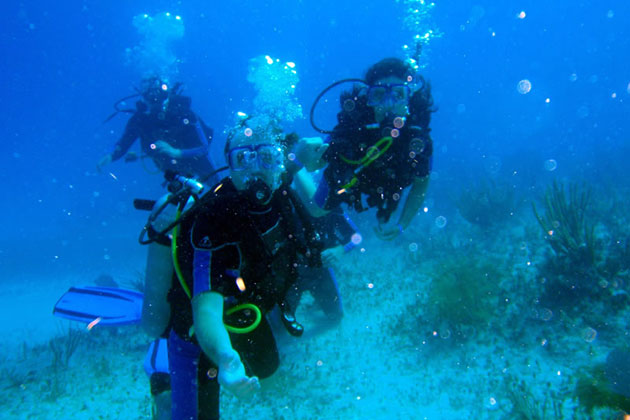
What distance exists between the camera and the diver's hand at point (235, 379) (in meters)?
1.70

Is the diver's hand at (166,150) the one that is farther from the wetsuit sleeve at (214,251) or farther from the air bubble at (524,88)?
the air bubble at (524,88)

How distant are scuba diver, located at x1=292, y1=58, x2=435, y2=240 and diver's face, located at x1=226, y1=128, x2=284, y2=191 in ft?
3.05

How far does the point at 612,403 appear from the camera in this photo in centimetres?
351

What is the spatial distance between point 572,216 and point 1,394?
35.3 ft

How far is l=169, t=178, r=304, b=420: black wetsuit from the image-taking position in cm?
218

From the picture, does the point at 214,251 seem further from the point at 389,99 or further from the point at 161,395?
the point at 389,99

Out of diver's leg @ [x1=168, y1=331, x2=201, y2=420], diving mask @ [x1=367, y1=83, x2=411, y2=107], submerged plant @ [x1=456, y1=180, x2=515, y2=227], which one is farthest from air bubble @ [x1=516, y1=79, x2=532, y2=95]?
diver's leg @ [x1=168, y1=331, x2=201, y2=420]

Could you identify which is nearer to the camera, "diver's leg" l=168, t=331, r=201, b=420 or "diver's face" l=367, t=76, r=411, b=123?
Answer: "diver's leg" l=168, t=331, r=201, b=420

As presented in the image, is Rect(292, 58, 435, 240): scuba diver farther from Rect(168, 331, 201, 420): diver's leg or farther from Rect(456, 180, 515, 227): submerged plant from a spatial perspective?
Rect(456, 180, 515, 227): submerged plant

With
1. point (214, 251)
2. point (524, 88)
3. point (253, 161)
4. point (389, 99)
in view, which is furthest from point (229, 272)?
point (524, 88)

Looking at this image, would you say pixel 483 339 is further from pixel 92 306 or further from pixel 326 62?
pixel 326 62

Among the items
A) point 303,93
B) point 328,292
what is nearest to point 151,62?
point 328,292

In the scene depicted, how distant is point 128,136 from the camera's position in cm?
750

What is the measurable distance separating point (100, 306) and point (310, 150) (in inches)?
199
